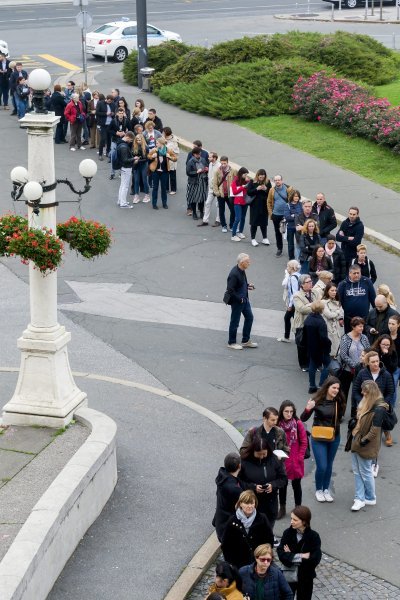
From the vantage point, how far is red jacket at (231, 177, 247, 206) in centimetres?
2180

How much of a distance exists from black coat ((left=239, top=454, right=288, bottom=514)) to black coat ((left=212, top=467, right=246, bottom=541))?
1.14 ft

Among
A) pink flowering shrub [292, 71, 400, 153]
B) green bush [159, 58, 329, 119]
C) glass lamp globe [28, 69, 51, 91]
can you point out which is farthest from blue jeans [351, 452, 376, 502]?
green bush [159, 58, 329, 119]

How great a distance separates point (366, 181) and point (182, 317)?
848cm

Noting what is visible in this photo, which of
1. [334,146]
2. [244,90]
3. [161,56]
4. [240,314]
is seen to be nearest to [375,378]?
[240,314]

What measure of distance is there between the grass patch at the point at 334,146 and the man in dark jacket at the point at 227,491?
48.5 feet

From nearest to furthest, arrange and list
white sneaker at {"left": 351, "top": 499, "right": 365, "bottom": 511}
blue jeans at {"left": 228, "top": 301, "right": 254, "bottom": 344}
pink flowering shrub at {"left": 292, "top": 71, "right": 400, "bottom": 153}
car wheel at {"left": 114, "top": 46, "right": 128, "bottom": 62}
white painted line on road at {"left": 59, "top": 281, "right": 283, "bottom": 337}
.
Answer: white sneaker at {"left": 351, "top": 499, "right": 365, "bottom": 511} → blue jeans at {"left": 228, "top": 301, "right": 254, "bottom": 344} → white painted line on road at {"left": 59, "top": 281, "right": 283, "bottom": 337} → pink flowering shrub at {"left": 292, "top": 71, "right": 400, "bottom": 153} → car wheel at {"left": 114, "top": 46, "right": 128, "bottom": 62}

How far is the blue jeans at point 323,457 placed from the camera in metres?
12.7

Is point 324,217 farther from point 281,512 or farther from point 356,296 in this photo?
point 281,512

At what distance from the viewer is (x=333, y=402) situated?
12.6 m

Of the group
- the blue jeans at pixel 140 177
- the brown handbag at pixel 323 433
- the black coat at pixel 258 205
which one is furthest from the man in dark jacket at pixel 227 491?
the blue jeans at pixel 140 177

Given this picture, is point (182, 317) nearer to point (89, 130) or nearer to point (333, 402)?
point (333, 402)

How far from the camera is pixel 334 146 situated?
2847cm

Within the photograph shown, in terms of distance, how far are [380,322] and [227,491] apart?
16.3 feet

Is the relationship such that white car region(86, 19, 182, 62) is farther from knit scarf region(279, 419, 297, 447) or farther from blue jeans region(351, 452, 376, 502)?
knit scarf region(279, 419, 297, 447)
